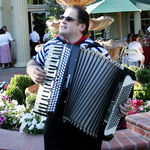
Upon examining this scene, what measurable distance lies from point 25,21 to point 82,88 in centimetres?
1010

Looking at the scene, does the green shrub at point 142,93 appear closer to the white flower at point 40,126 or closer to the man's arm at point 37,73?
the white flower at point 40,126

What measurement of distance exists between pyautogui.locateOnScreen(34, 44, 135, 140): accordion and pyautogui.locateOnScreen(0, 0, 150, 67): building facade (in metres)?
10.0

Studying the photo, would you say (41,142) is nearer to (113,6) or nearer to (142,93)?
(142,93)

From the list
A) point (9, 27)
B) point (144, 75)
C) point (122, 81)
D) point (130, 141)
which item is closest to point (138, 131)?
point (130, 141)

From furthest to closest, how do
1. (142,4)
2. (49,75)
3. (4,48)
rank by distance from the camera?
(4,48) → (142,4) → (49,75)

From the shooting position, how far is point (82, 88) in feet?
A: 6.65

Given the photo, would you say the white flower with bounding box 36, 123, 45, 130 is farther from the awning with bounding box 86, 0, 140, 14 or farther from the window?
the window

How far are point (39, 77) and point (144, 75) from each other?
4.01 metres

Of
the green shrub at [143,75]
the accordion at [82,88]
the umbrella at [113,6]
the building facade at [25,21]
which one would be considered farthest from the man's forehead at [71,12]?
the building facade at [25,21]

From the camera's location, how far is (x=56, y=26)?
531 cm

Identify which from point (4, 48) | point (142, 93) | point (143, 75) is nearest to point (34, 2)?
point (4, 48)

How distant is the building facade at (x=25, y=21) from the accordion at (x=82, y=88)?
1002 centimetres

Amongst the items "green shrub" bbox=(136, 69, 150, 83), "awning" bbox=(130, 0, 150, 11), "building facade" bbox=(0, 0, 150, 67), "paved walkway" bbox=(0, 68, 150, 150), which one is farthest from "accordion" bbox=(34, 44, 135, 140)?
"building facade" bbox=(0, 0, 150, 67)

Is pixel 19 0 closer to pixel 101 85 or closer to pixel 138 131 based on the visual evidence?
pixel 138 131
